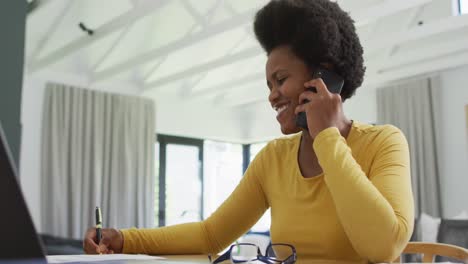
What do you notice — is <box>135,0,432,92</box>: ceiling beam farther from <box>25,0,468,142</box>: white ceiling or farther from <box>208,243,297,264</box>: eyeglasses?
<box>208,243,297,264</box>: eyeglasses

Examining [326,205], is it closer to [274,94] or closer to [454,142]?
[274,94]

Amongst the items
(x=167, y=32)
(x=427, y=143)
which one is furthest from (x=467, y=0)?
(x=167, y=32)

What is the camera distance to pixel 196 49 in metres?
6.33

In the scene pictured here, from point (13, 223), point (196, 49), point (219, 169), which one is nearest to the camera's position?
point (13, 223)

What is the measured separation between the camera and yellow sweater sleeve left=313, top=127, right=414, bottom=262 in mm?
821

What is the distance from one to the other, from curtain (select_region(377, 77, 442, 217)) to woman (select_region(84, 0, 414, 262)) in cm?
453

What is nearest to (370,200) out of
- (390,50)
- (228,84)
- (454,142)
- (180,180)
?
(454,142)

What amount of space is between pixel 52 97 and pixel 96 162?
3.05ft

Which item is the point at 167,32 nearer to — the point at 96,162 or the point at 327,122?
the point at 96,162

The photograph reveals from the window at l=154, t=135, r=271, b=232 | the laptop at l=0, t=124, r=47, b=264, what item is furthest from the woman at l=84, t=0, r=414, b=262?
the window at l=154, t=135, r=271, b=232

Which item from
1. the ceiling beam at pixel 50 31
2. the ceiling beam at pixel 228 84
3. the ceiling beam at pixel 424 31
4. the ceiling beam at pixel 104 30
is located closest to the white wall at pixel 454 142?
the ceiling beam at pixel 424 31

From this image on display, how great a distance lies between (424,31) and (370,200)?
4.10 metres

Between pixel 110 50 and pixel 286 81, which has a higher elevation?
pixel 110 50

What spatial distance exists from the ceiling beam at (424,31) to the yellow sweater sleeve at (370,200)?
342 centimetres
